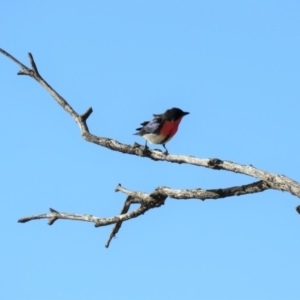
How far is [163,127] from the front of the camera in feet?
33.3

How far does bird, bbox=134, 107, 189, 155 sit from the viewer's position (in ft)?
33.3

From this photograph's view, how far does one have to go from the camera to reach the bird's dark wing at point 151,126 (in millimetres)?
10164

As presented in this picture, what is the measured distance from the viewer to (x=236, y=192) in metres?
7.80

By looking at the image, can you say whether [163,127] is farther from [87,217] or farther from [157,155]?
[87,217]

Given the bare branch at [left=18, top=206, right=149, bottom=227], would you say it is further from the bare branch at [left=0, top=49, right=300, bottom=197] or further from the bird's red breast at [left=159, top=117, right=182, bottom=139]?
the bird's red breast at [left=159, top=117, right=182, bottom=139]

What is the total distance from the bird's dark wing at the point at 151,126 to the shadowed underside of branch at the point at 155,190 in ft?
3.05

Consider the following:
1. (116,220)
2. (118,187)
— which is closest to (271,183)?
(116,220)

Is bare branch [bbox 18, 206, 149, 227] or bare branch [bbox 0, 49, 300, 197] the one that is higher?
bare branch [bbox 0, 49, 300, 197]

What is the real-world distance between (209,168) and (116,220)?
1.93 m

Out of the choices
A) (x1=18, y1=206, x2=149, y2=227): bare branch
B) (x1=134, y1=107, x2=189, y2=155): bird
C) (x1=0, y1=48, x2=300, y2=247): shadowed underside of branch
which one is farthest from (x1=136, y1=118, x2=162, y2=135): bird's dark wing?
(x1=18, y1=206, x2=149, y2=227): bare branch

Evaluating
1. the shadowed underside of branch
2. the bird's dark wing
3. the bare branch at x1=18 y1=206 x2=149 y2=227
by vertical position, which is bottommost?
the bare branch at x1=18 y1=206 x2=149 y2=227

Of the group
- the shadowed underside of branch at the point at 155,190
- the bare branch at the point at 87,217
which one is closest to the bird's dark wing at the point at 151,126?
the shadowed underside of branch at the point at 155,190

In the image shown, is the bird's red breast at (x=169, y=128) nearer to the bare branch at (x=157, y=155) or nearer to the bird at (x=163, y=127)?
the bird at (x=163, y=127)

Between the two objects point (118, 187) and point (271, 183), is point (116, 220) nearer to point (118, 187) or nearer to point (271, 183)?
point (118, 187)
